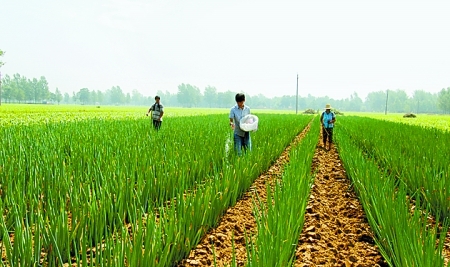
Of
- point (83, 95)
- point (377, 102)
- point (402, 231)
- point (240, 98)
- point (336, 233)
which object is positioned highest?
point (83, 95)

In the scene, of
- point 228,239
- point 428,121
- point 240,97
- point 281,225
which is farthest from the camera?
point 428,121

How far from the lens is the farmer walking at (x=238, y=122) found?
5.54m

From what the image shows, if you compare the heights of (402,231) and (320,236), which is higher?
(402,231)

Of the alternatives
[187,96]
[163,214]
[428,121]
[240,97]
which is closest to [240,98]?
[240,97]

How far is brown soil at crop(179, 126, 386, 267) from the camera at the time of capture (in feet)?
8.93

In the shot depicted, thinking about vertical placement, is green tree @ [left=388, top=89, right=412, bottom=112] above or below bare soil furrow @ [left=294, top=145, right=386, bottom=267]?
above

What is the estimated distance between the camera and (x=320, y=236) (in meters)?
3.22

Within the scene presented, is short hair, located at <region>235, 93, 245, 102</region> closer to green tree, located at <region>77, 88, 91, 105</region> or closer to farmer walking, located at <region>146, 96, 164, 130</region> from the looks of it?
farmer walking, located at <region>146, 96, 164, 130</region>

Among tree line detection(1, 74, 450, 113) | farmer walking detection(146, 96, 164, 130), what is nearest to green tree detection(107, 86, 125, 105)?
tree line detection(1, 74, 450, 113)

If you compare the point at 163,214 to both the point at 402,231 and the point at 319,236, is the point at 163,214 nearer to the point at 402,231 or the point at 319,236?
the point at 319,236

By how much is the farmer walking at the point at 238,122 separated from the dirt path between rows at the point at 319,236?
1.24m

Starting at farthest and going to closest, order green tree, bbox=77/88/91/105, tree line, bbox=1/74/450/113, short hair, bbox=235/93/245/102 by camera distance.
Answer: green tree, bbox=77/88/91/105 < tree line, bbox=1/74/450/113 < short hair, bbox=235/93/245/102

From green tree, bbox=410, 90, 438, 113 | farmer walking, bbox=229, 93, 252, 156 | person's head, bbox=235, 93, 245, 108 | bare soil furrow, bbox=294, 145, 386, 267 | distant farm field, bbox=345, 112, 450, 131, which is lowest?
bare soil furrow, bbox=294, 145, 386, 267

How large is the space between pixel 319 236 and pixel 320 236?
0.03 feet
